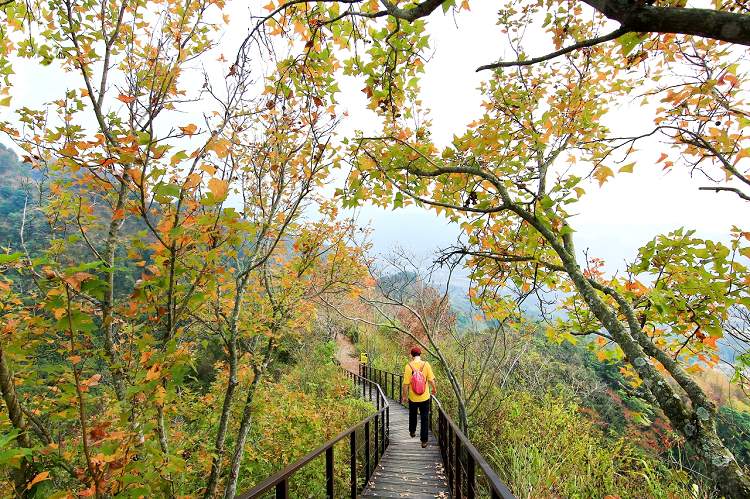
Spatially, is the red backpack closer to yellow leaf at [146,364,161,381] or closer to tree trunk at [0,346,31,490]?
yellow leaf at [146,364,161,381]

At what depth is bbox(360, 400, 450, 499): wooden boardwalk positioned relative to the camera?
487 cm

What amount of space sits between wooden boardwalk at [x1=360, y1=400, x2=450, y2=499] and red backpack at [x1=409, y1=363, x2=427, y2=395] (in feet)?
4.00

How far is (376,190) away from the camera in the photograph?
3326mm

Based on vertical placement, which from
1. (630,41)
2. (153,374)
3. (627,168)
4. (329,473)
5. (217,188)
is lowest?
(329,473)

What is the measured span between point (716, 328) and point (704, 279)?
19.4 inches

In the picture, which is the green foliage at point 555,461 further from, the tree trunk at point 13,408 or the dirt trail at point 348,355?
the dirt trail at point 348,355

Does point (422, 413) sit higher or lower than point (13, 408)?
lower

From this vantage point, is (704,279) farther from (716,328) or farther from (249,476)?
(249,476)

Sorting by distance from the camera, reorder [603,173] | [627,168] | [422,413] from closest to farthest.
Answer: [627,168] → [603,173] → [422,413]

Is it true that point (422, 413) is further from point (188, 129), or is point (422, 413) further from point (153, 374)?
point (188, 129)

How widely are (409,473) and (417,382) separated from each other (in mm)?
1376

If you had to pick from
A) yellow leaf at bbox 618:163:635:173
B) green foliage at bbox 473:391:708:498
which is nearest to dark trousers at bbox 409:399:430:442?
green foliage at bbox 473:391:708:498

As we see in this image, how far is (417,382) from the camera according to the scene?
6.21 meters

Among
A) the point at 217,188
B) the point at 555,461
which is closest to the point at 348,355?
the point at 555,461
